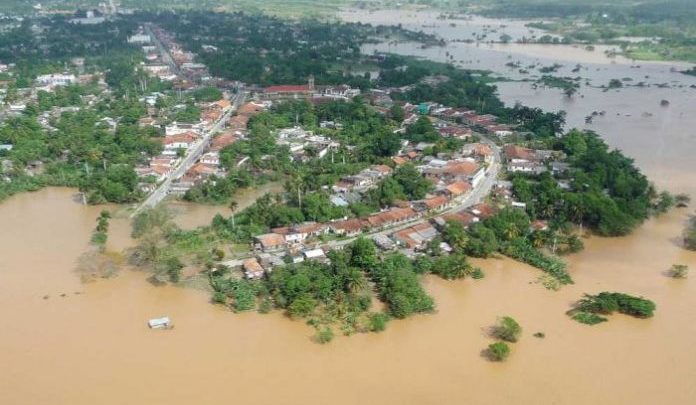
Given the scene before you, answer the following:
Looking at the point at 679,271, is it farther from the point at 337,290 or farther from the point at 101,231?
the point at 101,231

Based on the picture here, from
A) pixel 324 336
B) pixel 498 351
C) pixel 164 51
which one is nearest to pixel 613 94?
pixel 498 351

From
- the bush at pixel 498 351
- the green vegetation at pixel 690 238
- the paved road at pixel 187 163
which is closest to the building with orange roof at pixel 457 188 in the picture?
the green vegetation at pixel 690 238

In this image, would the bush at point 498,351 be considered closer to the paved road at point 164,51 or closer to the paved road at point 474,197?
the paved road at point 474,197

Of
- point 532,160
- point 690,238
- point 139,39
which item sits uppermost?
point 139,39

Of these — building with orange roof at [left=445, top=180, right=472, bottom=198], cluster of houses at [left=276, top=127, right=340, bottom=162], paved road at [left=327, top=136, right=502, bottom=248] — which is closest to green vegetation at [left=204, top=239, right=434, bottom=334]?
paved road at [left=327, top=136, right=502, bottom=248]

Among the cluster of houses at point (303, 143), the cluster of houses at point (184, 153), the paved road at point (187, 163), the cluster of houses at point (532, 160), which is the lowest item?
the paved road at point (187, 163)

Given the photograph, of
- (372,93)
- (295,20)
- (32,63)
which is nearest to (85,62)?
(32,63)
